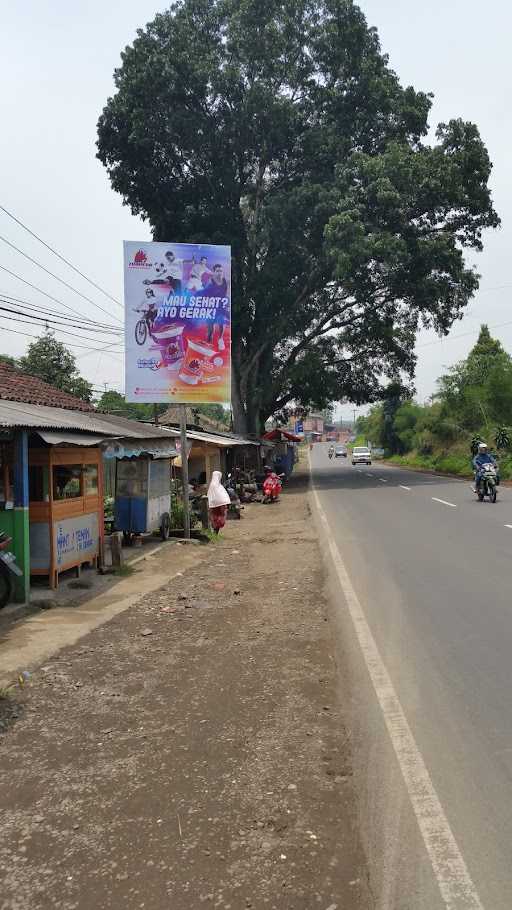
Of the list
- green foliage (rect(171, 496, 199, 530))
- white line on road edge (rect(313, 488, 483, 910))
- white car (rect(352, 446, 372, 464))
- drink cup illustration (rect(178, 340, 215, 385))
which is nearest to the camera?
white line on road edge (rect(313, 488, 483, 910))

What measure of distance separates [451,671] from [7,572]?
5.33m

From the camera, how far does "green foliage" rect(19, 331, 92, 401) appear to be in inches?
1225

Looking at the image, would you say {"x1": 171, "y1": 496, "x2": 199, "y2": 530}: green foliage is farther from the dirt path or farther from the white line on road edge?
the white line on road edge

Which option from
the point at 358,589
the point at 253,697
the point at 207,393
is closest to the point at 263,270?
the point at 207,393

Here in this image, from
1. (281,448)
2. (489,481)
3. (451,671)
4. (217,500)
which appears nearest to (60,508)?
(217,500)

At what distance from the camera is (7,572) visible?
816cm

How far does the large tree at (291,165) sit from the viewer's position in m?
30.7

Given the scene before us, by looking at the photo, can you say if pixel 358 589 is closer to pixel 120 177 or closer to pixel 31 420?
pixel 31 420

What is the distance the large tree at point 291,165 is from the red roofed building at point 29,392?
17.9 meters

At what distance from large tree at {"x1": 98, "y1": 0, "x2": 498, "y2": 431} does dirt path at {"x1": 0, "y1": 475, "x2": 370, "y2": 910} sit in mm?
24863

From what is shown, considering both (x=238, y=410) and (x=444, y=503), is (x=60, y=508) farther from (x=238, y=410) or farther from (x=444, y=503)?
(x=238, y=410)

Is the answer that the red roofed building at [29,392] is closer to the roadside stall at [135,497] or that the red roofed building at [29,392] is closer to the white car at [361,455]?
the roadside stall at [135,497]

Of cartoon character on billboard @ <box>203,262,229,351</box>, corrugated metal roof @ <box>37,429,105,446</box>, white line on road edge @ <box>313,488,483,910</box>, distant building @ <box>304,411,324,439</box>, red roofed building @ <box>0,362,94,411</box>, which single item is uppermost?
distant building @ <box>304,411,324,439</box>

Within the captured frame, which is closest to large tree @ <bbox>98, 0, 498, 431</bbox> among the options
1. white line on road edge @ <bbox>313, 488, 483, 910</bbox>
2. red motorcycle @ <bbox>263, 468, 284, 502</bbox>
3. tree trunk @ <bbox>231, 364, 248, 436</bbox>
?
tree trunk @ <bbox>231, 364, 248, 436</bbox>
